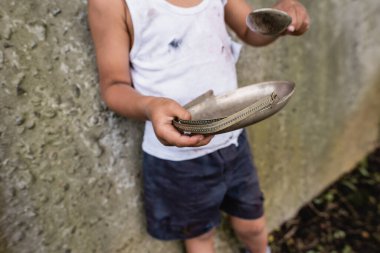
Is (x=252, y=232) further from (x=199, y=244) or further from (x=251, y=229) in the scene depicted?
(x=199, y=244)

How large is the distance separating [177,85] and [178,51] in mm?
71

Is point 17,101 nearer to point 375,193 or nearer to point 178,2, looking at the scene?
point 178,2

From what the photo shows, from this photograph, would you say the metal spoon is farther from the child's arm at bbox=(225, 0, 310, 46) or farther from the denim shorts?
the denim shorts

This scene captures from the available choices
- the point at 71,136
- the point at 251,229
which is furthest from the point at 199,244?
the point at 71,136

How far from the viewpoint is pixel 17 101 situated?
82 centimetres

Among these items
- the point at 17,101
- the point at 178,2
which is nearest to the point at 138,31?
the point at 178,2

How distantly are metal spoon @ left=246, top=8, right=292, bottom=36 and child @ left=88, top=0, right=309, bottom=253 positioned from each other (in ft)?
0.13

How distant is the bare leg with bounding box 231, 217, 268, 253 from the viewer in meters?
1.26

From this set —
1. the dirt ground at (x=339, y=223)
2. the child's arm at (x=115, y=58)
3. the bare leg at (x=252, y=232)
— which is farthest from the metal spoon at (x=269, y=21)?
the dirt ground at (x=339, y=223)

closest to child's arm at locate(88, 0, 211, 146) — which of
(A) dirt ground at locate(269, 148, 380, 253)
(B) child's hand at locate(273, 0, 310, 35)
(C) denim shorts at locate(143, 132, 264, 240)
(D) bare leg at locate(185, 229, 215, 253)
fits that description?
(C) denim shorts at locate(143, 132, 264, 240)

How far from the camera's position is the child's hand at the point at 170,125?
0.70 m

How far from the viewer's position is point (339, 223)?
5.86 ft

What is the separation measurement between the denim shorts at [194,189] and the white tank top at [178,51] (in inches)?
2.2

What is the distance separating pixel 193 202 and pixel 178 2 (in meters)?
0.47
